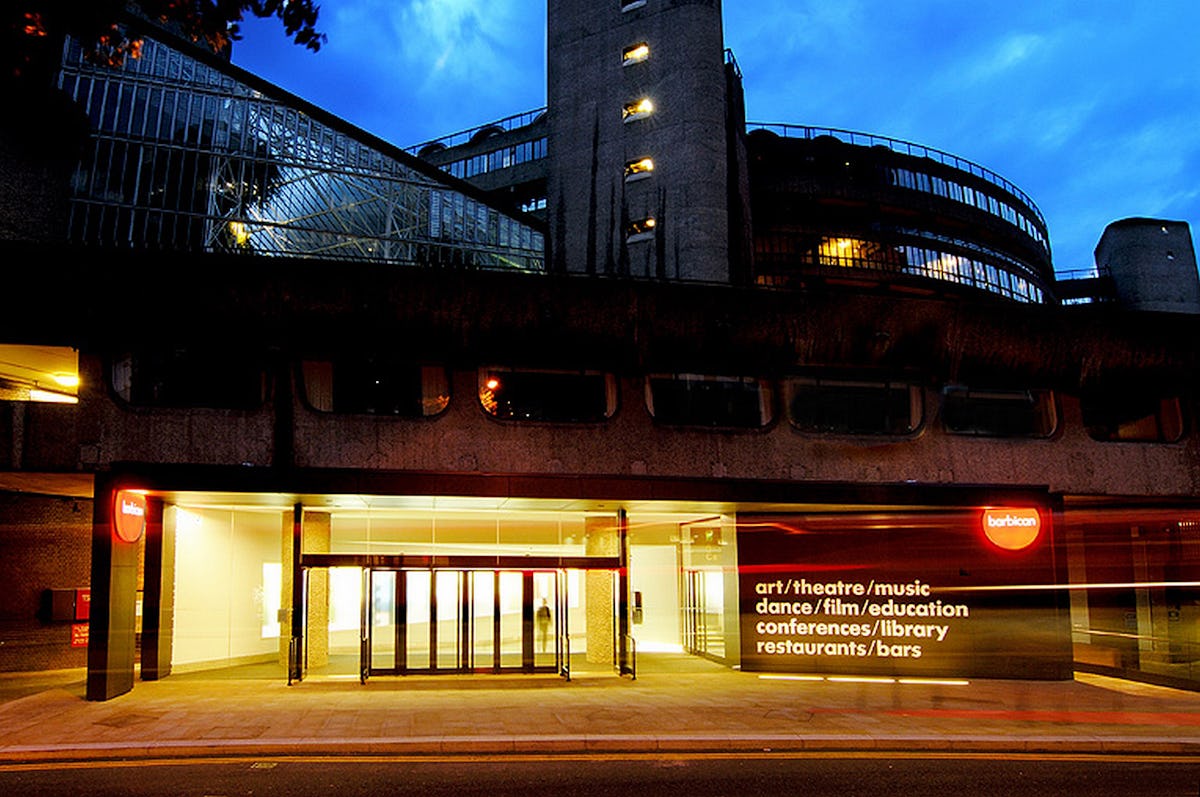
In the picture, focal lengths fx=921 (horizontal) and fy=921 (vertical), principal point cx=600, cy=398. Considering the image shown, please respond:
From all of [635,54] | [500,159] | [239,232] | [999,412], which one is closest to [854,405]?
[999,412]

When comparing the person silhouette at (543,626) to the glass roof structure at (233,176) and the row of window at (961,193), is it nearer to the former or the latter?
the glass roof structure at (233,176)

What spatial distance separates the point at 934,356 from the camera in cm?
1917

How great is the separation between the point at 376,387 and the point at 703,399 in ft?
23.4

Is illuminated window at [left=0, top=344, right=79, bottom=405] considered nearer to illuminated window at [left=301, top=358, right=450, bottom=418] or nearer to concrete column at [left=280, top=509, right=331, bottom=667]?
illuminated window at [left=301, top=358, right=450, bottom=418]

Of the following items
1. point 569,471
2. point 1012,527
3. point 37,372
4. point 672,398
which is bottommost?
point 1012,527

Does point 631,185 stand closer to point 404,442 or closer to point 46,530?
point 404,442

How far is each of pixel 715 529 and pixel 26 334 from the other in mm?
14636

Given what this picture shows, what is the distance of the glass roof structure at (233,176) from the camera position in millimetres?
26969

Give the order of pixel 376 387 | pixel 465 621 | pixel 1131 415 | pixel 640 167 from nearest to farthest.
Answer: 1. pixel 376 387
2. pixel 465 621
3. pixel 1131 415
4. pixel 640 167

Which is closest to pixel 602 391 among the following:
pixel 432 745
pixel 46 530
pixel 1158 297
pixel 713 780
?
pixel 432 745

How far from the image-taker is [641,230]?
114ft

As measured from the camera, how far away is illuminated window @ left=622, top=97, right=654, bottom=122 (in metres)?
35.0

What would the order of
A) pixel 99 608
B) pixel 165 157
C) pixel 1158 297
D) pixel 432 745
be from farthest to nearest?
1. pixel 1158 297
2. pixel 165 157
3. pixel 99 608
4. pixel 432 745

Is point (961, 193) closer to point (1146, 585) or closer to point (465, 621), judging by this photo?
point (1146, 585)
